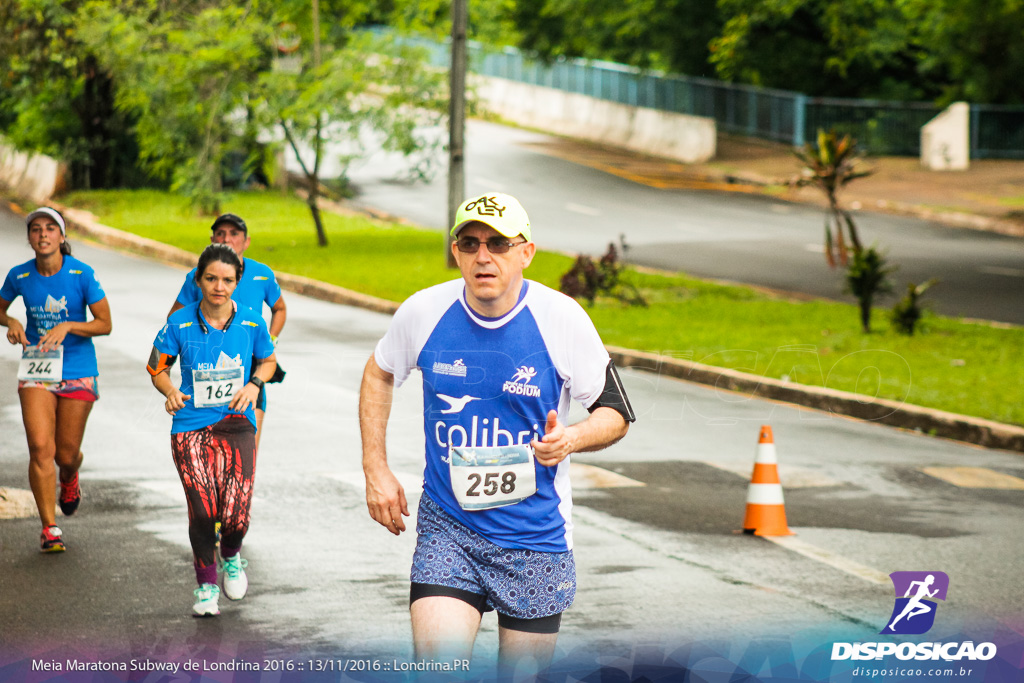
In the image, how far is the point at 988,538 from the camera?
8.94 meters

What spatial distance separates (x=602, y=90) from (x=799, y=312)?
2999cm

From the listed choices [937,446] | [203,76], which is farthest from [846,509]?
[203,76]

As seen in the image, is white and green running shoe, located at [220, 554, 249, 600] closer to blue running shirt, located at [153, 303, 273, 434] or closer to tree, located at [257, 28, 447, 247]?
blue running shirt, located at [153, 303, 273, 434]

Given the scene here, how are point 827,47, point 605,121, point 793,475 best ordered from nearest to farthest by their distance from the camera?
point 793,475 < point 827,47 < point 605,121

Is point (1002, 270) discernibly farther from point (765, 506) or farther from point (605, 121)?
point (605, 121)

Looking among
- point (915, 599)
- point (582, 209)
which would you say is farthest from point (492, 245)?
point (582, 209)

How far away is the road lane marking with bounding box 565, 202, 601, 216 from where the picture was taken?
31031 millimetres

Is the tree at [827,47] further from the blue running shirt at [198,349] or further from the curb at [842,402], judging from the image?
the blue running shirt at [198,349]

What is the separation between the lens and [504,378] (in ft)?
14.8

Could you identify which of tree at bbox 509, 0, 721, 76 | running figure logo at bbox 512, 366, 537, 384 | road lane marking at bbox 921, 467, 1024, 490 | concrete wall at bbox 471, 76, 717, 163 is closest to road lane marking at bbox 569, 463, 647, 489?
road lane marking at bbox 921, 467, 1024, 490

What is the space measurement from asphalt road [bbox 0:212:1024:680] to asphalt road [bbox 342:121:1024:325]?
356 inches

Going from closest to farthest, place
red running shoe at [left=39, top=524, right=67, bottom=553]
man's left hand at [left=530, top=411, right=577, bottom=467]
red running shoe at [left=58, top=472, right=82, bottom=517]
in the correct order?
man's left hand at [left=530, top=411, right=577, bottom=467], red running shoe at [left=39, top=524, right=67, bottom=553], red running shoe at [left=58, top=472, right=82, bottom=517]

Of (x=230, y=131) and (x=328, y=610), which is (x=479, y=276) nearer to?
(x=328, y=610)

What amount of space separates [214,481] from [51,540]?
1.62 m
